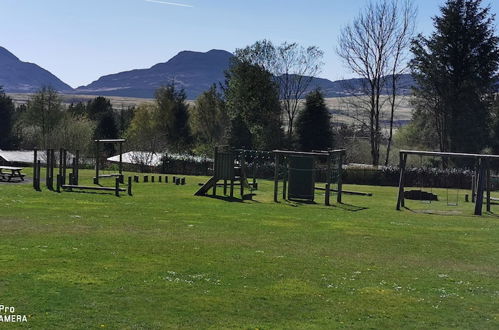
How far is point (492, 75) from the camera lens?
7000 centimetres

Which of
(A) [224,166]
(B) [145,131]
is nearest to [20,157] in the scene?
(B) [145,131]

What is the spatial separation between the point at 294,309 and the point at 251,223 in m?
11.9

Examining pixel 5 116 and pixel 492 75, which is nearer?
pixel 492 75

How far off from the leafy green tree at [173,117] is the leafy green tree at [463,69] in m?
44.5

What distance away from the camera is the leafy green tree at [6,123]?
93.2m

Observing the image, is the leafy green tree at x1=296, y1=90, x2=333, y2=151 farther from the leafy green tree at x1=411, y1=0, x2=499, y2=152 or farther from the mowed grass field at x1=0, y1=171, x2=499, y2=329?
the mowed grass field at x1=0, y1=171, x2=499, y2=329

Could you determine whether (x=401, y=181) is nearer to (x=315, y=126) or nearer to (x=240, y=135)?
(x=315, y=126)

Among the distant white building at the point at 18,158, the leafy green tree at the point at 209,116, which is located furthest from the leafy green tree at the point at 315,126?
→ the distant white building at the point at 18,158

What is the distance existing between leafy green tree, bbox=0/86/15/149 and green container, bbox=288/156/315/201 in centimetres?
7279

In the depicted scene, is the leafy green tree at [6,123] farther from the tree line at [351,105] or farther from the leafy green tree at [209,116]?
the leafy green tree at [209,116]

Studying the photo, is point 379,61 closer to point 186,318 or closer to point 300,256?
point 300,256

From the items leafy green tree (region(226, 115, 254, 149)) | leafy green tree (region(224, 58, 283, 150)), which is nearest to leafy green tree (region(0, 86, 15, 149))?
leafy green tree (region(224, 58, 283, 150))

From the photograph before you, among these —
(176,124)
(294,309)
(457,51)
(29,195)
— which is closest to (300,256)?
(294,309)

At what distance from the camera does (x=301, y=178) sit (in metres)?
33.6
